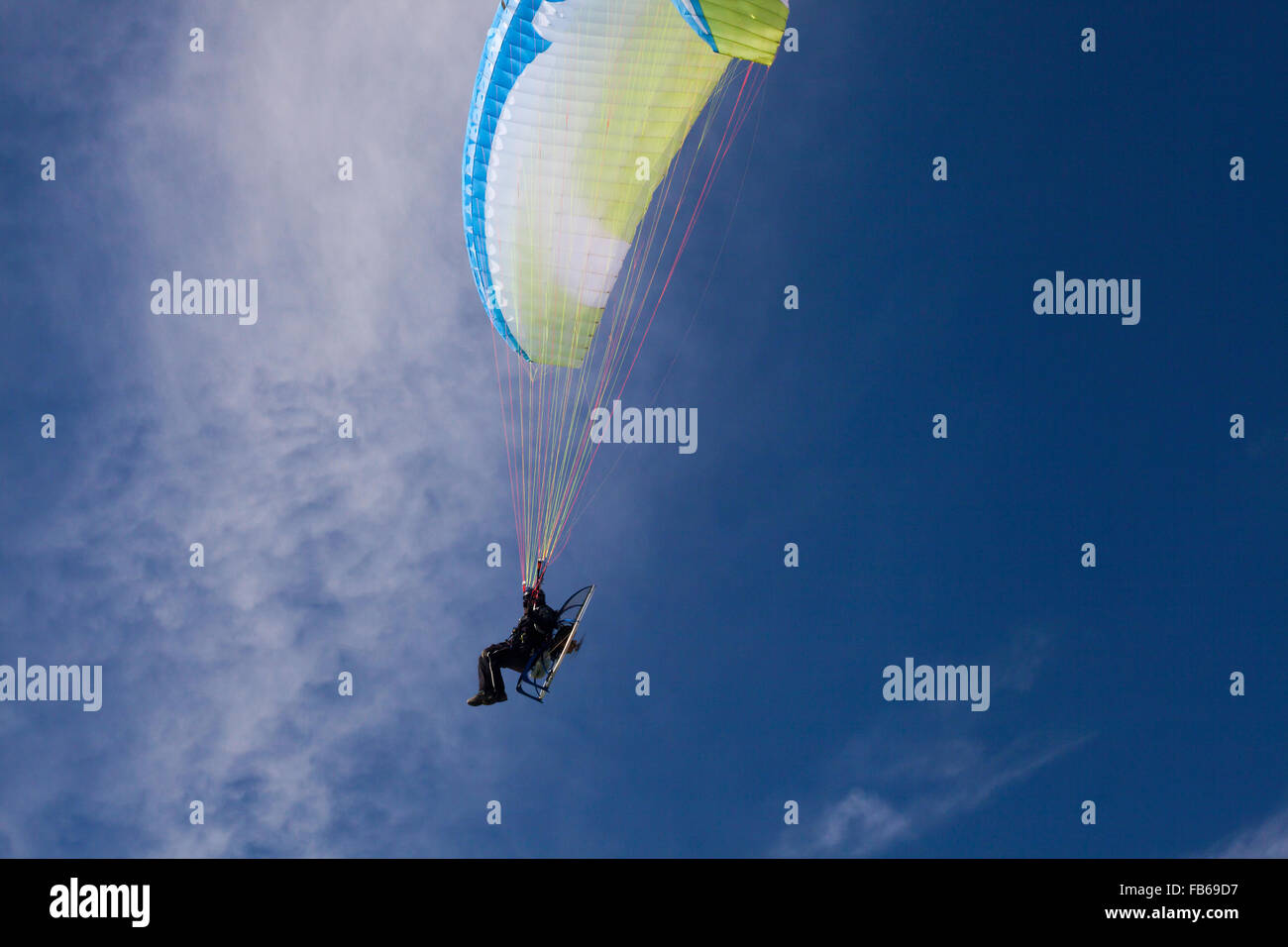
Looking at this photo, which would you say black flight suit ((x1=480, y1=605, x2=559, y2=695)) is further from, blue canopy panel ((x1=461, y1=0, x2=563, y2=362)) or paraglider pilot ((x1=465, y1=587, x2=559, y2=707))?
blue canopy panel ((x1=461, y1=0, x2=563, y2=362))

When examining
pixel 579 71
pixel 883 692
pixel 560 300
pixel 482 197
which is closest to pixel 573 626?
pixel 560 300

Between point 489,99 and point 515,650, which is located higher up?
point 489,99

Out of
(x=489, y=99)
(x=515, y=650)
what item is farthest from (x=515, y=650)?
(x=489, y=99)

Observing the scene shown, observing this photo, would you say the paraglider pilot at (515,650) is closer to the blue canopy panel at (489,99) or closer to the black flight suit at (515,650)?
the black flight suit at (515,650)

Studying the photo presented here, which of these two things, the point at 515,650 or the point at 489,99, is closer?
the point at 515,650

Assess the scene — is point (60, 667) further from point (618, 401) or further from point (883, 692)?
point (883, 692)

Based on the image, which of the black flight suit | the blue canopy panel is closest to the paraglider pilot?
the black flight suit

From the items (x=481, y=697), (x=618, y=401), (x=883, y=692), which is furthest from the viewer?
(x=883, y=692)

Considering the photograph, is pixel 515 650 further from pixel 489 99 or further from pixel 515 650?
pixel 489 99
